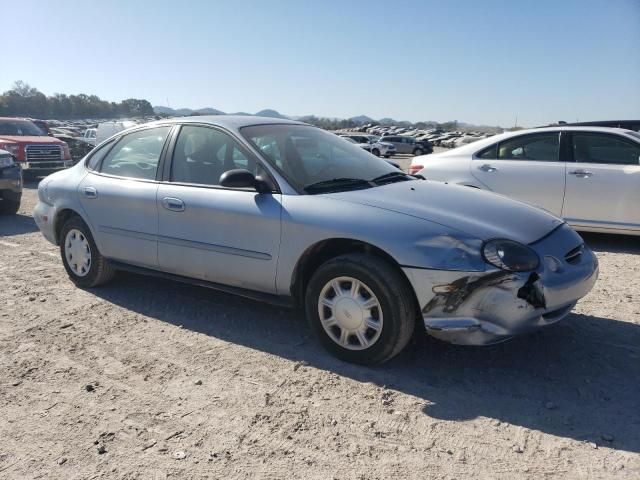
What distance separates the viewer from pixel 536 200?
22.5 ft

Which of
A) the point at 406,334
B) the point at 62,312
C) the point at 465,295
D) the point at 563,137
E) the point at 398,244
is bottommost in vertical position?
the point at 62,312

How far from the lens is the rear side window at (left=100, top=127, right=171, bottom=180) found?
452 cm

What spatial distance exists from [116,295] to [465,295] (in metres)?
3.31

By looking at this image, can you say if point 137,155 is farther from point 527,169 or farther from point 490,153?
point 527,169

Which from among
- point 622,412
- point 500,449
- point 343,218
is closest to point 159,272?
point 343,218

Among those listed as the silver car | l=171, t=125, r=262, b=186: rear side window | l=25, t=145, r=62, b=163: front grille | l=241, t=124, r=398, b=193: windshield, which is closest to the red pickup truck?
l=25, t=145, r=62, b=163: front grille

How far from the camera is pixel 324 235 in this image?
136 inches

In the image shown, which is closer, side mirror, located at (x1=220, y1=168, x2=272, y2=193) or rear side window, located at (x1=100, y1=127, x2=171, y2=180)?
side mirror, located at (x1=220, y1=168, x2=272, y2=193)

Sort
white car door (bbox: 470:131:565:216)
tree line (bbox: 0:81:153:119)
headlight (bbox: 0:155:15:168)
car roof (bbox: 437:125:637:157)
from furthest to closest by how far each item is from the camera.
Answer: tree line (bbox: 0:81:153:119)
headlight (bbox: 0:155:15:168)
white car door (bbox: 470:131:565:216)
car roof (bbox: 437:125:637:157)

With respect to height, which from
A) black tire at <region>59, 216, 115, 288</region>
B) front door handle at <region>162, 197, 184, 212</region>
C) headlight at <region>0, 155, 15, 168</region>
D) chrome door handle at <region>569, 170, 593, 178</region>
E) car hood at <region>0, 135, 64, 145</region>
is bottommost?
black tire at <region>59, 216, 115, 288</region>

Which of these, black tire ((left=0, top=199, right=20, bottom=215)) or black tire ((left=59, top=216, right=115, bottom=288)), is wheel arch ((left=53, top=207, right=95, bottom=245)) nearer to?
black tire ((left=59, top=216, right=115, bottom=288))

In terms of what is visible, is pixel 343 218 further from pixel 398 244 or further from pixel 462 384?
pixel 462 384

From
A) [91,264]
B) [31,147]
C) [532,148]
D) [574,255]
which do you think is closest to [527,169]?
[532,148]

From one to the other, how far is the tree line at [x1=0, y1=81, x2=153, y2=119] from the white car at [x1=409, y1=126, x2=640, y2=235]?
74.5 metres
